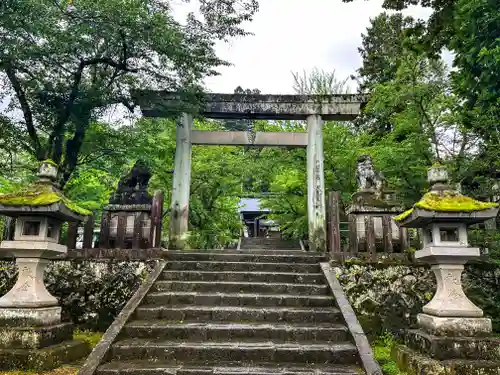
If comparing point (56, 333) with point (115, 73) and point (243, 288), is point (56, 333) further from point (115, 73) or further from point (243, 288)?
point (115, 73)

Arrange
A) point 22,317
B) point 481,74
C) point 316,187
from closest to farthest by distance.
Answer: point 22,317 < point 481,74 < point 316,187

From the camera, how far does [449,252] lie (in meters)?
4.71

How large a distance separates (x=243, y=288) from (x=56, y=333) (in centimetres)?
297

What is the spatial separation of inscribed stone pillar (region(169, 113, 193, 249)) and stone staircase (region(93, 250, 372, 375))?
1.65 meters

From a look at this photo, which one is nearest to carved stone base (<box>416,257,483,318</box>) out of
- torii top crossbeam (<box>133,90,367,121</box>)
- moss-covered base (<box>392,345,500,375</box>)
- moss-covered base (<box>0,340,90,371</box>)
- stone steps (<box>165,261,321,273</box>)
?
moss-covered base (<box>392,345,500,375</box>)

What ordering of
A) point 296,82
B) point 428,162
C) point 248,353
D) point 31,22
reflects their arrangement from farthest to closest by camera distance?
point 296,82 < point 428,162 < point 31,22 < point 248,353

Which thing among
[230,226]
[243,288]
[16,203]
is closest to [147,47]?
[16,203]

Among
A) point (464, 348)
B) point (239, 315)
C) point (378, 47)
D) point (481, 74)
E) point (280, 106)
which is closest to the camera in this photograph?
point (464, 348)

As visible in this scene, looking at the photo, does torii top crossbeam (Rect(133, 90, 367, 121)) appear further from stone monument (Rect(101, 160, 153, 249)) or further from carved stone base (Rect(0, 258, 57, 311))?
carved stone base (Rect(0, 258, 57, 311))

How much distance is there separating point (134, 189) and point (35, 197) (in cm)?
257

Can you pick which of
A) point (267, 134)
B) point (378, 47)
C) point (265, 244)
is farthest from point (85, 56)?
point (378, 47)

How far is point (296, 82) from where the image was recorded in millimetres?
14188

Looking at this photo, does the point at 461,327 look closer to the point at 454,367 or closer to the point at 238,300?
the point at 454,367

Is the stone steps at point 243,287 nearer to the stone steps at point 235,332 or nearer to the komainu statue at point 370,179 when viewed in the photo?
the stone steps at point 235,332
